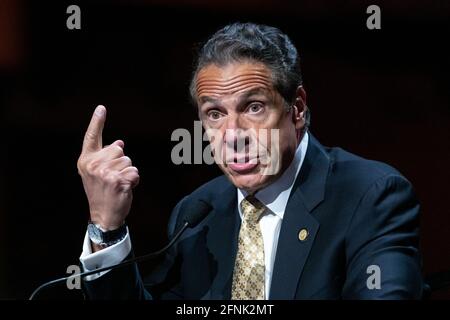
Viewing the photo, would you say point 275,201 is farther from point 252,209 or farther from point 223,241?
point 223,241

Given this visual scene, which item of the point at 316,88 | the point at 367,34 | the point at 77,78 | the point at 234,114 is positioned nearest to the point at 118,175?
the point at 234,114

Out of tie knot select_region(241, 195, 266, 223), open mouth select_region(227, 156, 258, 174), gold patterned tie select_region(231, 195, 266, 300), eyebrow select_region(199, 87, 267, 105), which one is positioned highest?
eyebrow select_region(199, 87, 267, 105)

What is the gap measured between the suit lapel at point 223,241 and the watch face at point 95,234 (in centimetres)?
28

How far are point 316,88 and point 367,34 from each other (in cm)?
19

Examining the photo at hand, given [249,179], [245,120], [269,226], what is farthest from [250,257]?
[245,120]

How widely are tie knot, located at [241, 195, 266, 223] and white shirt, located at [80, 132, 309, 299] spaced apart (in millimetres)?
11

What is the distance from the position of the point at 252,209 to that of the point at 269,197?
0.05 m

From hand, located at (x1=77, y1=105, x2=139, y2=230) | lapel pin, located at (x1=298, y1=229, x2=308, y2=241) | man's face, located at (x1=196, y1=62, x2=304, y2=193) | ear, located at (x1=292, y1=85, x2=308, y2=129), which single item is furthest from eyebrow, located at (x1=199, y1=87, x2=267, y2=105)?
lapel pin, located at (x1=298, y1=229, x2=308, y2=241)

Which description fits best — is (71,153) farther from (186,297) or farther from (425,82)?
(425,82)

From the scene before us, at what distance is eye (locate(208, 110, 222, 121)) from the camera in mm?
1789

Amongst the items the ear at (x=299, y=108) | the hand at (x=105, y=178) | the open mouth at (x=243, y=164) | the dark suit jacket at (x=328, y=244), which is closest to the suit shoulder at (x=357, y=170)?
the dark suit jacket at (x=328, y=244)

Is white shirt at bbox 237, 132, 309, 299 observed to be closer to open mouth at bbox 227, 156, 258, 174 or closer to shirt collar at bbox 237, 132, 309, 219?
shirt collar at bbox 237, 132, 309, 219

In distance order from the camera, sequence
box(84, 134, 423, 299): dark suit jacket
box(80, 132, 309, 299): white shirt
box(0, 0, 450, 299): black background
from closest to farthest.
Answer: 1. box(84, 134, 423, 299): dark suit jacket
2. box(80, 132, 309, 299): white shirt
3. box(0, 0, 450, 299): black background

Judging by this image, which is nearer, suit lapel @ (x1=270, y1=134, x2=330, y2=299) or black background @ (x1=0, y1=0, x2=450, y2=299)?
suit lapel @ (x1=270, y1=134, x2=330, y2=299)
